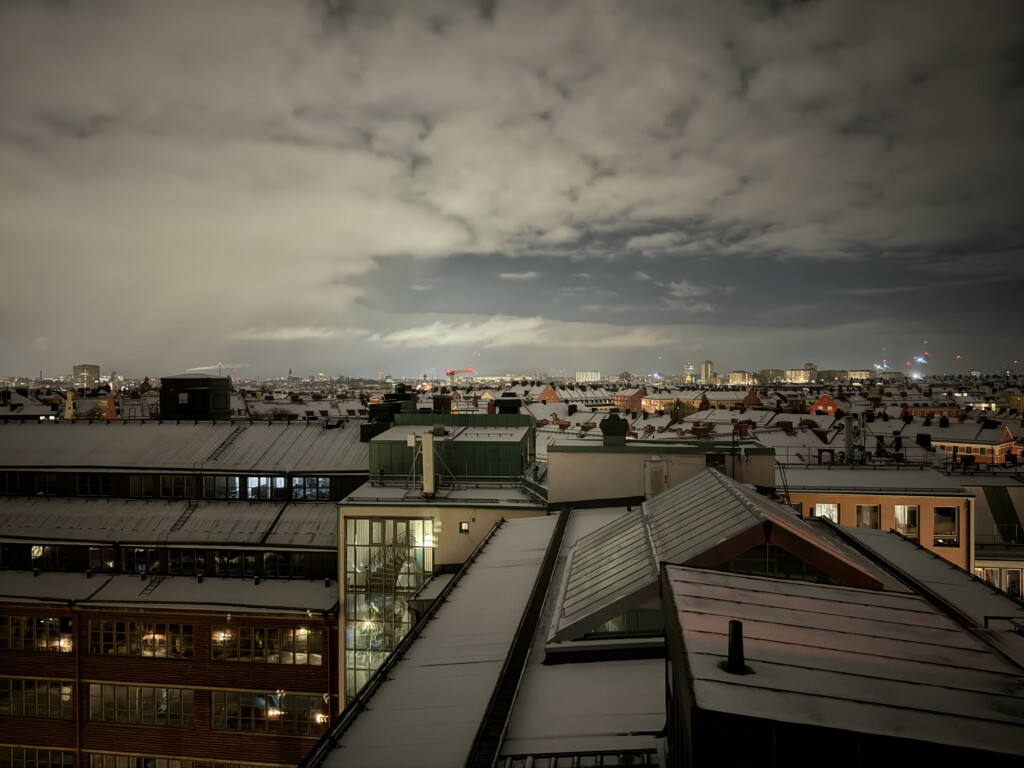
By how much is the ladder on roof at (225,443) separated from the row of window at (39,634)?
9047 mm

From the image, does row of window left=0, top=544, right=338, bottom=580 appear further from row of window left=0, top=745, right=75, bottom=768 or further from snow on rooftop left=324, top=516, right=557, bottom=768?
snow on rooftop left=324, top=516, right=557, bottom=768

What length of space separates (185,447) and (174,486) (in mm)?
2511

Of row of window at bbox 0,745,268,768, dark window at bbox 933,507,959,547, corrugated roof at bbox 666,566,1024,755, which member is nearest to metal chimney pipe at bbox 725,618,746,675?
corrugated roof at bbox 666,566,1024,755

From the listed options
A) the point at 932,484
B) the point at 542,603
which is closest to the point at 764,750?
the point at 542,603

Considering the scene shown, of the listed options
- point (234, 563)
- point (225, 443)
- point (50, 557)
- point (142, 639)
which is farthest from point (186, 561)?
point (225, 443)

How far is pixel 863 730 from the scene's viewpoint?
4.72m

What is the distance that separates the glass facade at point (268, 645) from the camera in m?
23.3

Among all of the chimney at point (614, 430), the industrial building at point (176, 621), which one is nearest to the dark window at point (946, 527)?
the chimney at point (614, 430)

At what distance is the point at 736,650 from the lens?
5535 mm

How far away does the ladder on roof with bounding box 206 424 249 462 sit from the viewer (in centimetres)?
3029

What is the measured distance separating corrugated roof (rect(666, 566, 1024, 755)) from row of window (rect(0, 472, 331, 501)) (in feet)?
80.8

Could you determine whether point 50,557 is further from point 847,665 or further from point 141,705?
point 847,665

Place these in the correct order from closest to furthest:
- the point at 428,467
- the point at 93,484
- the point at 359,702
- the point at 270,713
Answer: the point at 359,702, the point at 270,713, the point at 428,467, the point at 93,484

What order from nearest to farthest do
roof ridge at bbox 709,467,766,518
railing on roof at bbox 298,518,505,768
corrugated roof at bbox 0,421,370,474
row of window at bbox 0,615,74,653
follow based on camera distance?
railing on roof at bbox 298,518,505,768
roof ridge at bbox 709,467,766,518
row of window at bbox 0,615,74,653
corrugated roof at bbox 0,421,370,474
